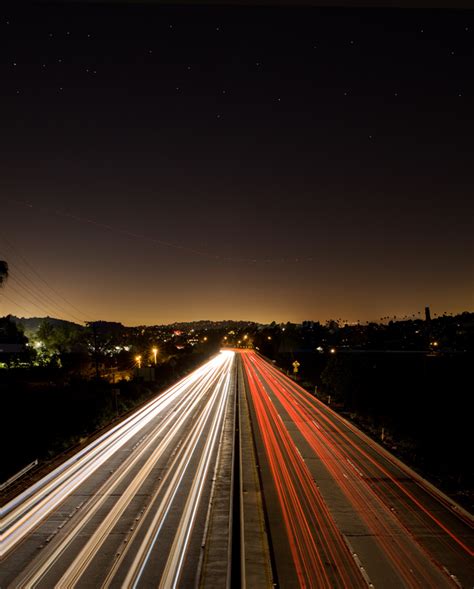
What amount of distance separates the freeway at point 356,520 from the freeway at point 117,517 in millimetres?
2303

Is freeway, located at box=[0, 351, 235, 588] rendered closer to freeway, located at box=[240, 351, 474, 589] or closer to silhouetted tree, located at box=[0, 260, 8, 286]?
freeway, located at box=[240, 351, 474, 589]

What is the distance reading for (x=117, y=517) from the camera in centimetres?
1266

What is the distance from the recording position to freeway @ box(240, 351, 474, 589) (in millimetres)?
9719

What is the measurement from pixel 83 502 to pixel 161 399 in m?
22.6

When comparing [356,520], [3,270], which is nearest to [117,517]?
[356,520]

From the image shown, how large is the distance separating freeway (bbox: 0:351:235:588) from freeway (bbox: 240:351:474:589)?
230 cm

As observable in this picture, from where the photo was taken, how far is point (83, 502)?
13.9m

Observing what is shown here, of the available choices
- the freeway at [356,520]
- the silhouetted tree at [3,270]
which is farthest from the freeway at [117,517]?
the silhouetted tree at [3,270]

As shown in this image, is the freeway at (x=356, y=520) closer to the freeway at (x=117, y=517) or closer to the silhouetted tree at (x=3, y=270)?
the freeway at (x=117, y=517)

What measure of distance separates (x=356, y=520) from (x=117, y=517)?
675 cm

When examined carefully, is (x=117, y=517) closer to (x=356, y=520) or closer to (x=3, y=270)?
(x=356, y=520)

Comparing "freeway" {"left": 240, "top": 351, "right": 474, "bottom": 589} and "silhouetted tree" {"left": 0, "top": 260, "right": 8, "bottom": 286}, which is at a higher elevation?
"silhouetted tree" {"left": 0, "top": 260, "right": 8, "bottom": 286}

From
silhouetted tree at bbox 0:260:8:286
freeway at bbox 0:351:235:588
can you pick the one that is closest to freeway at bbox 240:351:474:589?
freeway at bbox 0:351:235:588

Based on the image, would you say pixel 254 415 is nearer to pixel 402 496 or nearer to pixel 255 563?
pixel 402 496
